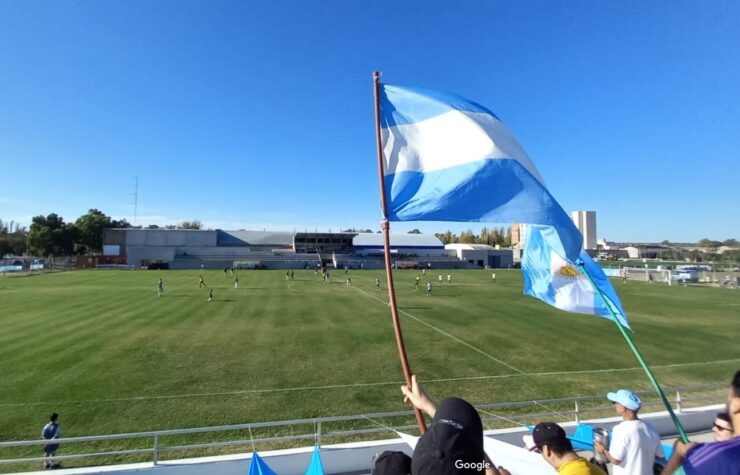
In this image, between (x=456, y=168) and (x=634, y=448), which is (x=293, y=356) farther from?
(x=634, y=448)

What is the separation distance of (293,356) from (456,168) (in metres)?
16.6

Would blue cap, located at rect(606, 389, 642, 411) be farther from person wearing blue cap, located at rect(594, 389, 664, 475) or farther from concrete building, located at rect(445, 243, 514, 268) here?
concrete building, located at rect(445, 243, 514, 268)

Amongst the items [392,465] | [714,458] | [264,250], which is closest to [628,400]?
[714,458]

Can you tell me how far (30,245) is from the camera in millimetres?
98625

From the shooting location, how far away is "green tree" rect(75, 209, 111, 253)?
10431 centimetres

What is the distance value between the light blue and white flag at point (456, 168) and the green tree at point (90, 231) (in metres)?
123

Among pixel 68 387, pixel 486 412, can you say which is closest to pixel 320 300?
pixel 68 387

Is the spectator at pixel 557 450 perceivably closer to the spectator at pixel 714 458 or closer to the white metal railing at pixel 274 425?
the spectator at pixel 714 458

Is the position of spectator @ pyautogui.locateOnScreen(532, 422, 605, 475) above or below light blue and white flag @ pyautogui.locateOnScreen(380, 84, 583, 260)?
below

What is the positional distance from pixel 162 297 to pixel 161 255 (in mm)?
59864

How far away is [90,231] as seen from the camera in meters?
105

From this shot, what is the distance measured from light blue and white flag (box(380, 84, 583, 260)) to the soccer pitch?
34.8 feet

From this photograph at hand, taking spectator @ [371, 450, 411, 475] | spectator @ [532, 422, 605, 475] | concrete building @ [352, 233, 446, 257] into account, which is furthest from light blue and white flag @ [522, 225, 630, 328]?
concrete building @ [352, 233, 446, 257]

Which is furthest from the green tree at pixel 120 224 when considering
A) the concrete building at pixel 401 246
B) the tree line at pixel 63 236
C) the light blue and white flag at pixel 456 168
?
the light blue and white flag at pixel 456 168
